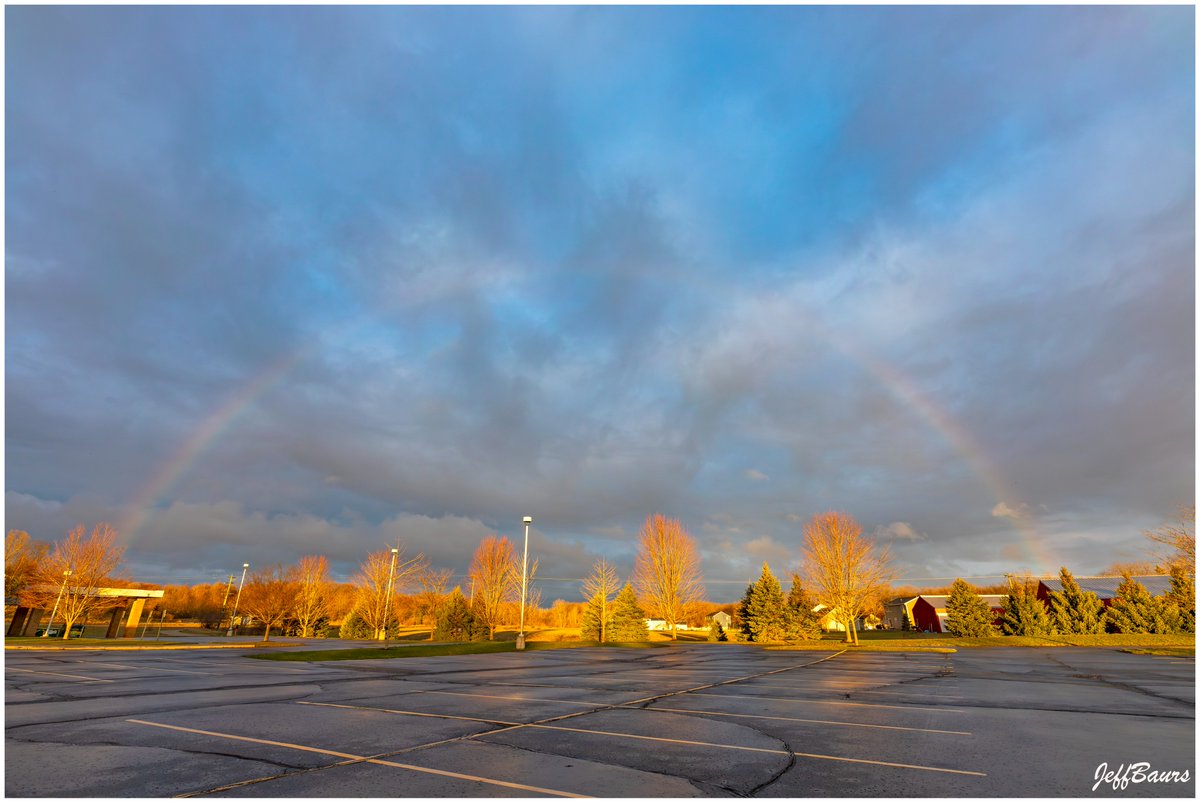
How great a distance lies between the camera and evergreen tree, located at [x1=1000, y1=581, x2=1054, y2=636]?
53.3 m

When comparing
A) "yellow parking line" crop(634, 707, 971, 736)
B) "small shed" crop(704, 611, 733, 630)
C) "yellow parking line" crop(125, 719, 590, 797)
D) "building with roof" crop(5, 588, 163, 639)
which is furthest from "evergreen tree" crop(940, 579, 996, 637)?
"building with roof" crop(5, 588, 163, 639)

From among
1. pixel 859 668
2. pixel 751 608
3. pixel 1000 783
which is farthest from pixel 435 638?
pixel 1000 783

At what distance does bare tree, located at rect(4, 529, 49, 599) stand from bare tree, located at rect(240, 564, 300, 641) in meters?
18.3

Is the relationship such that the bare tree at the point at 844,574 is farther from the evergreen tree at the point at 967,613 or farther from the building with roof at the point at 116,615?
the building with roof at the point at 116,615

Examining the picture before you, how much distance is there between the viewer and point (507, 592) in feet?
180

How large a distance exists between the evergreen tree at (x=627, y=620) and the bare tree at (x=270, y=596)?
30722mm

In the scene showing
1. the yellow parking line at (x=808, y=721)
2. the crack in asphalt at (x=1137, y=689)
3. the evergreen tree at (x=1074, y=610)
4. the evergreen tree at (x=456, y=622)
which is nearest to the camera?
the yellow parking line at (x=808, y=721)

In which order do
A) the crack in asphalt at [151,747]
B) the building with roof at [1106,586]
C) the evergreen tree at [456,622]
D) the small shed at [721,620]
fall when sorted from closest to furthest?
the crack in asphalt at [151,747] → the evergreen tree at [456,622] → the building with roof at [1106,586] → the small shed at [721,620]

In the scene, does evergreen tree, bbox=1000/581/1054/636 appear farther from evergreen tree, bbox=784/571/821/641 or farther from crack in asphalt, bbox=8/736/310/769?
crack in asphalt, bbox=8/736/310/769

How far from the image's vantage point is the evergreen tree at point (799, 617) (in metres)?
52.1

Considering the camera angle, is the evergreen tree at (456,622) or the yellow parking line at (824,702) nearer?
the yellow parking line at (824,702)

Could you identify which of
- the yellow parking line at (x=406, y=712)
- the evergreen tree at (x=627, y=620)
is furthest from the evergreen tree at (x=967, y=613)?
the yellow parking line at (x=406, y=712)

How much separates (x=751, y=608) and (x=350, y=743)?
172 feet

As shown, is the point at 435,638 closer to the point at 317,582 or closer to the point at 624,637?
the point at 624,637
